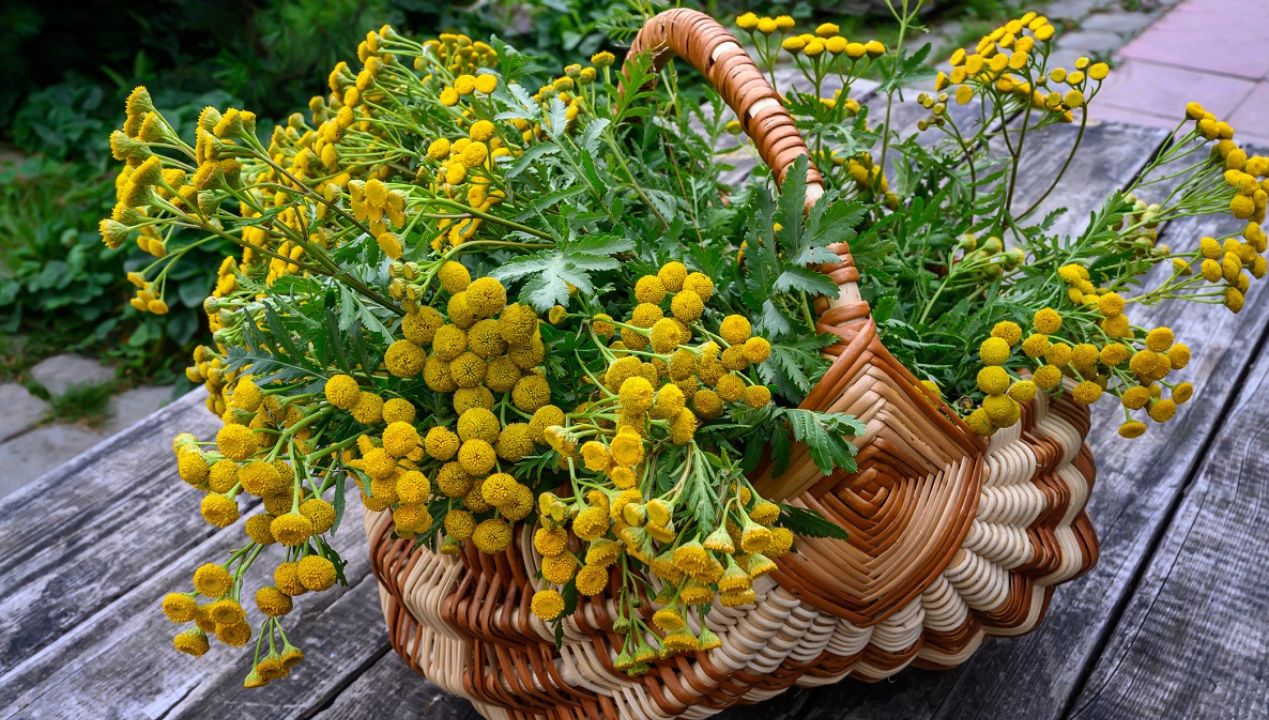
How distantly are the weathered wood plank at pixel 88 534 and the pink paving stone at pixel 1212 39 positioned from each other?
374 centimetres

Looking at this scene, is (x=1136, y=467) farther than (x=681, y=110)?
Yes

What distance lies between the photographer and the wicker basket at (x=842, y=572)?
0.81 metres

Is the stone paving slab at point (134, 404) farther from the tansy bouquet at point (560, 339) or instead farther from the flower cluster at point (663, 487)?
the flower cluster at point (663, 487)

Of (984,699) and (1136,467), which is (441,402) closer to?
(984,699)

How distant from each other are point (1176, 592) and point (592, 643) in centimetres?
64

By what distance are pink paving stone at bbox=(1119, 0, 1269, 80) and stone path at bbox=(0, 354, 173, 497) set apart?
3.51 metres

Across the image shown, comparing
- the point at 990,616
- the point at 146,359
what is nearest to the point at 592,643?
the point at 990,616

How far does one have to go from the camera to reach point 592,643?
0.86 meters

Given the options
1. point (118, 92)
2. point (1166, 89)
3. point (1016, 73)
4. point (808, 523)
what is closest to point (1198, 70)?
point (1166, 89)

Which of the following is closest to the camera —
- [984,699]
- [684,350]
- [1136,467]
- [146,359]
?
[684,350]

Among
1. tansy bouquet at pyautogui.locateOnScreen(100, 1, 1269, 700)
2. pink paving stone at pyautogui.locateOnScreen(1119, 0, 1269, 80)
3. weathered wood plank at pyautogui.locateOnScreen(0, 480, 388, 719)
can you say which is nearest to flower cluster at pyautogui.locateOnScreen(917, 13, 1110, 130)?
tansy bouquet at pyautogui.locateOnScreen(100, 1, 1269, 700)

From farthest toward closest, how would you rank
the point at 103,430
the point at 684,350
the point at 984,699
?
the point at 103,430, the point at 984,699, the point at 684,350

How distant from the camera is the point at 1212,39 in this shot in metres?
4.08

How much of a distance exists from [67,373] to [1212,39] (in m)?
4.05
